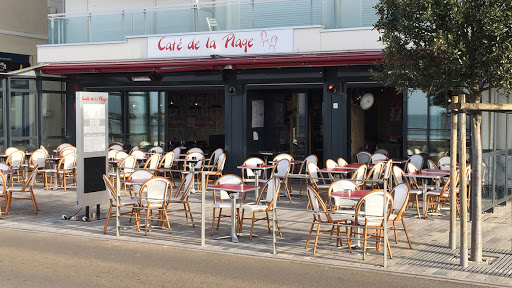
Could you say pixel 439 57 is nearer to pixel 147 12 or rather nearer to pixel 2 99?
pixel 147 12

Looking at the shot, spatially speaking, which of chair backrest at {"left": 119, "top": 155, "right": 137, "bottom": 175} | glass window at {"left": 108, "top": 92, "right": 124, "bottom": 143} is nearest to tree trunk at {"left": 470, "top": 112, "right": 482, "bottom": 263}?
chair backrest at {"left": 119, "top": 155, "right": 137, "bottom": 175}

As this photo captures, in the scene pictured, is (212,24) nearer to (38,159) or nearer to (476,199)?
(38,159)

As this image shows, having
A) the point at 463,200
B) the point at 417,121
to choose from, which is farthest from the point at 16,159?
the point at 463,200

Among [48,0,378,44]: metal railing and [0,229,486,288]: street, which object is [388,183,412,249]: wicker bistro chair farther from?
[48,0,378,44]: metal railing

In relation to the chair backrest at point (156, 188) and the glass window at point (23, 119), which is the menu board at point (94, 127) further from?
the glass window at point (23, 119)

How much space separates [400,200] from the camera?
31.1 ft

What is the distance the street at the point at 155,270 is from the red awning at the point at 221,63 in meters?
7.76

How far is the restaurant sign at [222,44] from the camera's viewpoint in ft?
57.8

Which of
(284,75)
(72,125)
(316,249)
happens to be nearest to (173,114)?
(72,125)

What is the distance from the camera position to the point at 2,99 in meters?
20.6

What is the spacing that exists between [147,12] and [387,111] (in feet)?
24.6

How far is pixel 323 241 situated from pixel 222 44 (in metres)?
9.36

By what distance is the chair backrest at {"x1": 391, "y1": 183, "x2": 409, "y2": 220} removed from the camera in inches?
367

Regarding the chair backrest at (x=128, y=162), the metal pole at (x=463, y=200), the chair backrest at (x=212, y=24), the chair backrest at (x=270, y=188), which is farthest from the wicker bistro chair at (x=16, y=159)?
the metal pole at (x=463, y=200)
